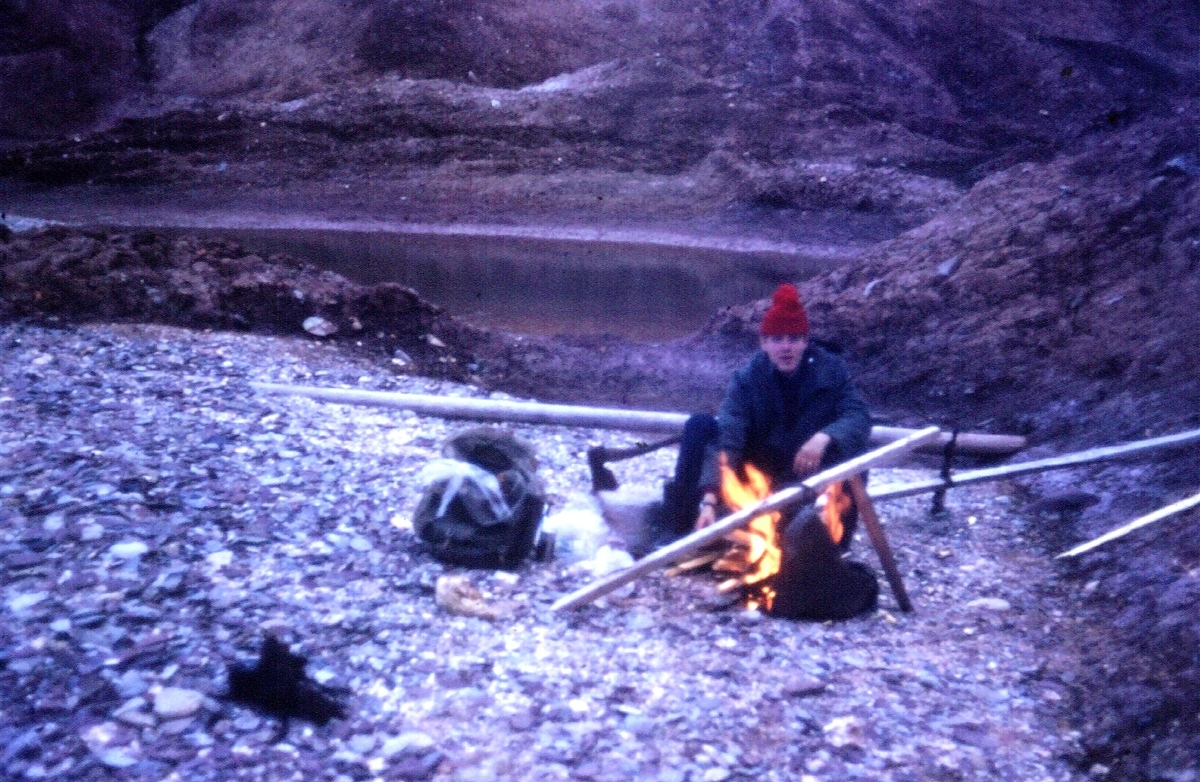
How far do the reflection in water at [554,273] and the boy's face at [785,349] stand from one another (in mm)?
6856

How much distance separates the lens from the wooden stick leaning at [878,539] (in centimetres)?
493

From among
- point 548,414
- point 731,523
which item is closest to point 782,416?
point 731,523

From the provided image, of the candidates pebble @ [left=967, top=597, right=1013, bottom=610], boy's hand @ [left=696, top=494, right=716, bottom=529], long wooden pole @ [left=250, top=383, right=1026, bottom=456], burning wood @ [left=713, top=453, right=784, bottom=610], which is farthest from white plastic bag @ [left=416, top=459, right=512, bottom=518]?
long wooden pole @ [left=250, top=383, right=1026, bottom=456]

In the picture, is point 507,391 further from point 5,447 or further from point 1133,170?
point 1133,170

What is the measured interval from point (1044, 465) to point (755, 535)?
2.25m

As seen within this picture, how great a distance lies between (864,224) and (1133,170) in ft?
28.0

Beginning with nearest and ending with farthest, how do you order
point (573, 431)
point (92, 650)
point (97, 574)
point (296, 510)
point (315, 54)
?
point (92, 650)
point (97, 574)
point (296, 510)
point (573, 431)
point (315, 54)

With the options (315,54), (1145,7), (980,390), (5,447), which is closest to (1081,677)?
(980,390)

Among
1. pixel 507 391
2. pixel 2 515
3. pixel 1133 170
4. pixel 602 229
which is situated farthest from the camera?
pixel 602 229

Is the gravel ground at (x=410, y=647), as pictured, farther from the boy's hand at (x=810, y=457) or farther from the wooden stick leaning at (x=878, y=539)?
the boy's hand at (x=810, y=457)

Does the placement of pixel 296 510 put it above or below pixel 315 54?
below

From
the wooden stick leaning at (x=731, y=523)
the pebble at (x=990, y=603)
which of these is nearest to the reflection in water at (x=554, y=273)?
the pebble at (x=990, y=603)

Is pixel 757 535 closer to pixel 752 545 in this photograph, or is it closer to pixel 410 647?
pixel 752 545

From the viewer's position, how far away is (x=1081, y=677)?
457cm
